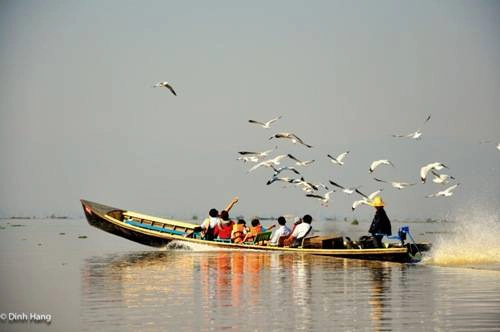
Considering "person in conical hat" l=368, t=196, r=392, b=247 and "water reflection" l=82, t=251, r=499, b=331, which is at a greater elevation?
"person in conical hat" l=368, t=196, r=392, b=247

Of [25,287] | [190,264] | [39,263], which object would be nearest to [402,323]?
[25,287]

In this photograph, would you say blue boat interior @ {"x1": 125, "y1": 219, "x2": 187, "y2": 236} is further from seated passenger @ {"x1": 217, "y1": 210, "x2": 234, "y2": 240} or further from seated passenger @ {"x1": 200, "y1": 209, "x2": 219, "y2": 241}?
seated passenger @ {"x1": 217, "y1": 210, "x2": 234, "y2": 240}

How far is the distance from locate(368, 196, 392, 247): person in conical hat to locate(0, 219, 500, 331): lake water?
93 centimetres

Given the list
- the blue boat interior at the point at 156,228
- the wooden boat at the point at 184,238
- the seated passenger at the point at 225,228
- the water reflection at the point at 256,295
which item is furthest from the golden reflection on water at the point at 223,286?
the blue boat interior at the point at 156,228

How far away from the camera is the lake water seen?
19.1m

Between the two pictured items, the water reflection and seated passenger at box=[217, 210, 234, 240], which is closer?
the water reflection

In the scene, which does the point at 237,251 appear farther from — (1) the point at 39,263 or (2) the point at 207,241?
(1) the point at 39,263

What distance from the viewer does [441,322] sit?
18906 millimetres

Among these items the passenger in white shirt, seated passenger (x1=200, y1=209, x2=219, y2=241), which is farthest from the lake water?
seated passenger (x1=200, y1=209, x2=219, y2=241)

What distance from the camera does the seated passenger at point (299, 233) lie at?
35653mm

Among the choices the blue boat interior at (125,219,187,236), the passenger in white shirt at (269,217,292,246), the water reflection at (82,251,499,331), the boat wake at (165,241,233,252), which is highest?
→ the blue boat interior at (125,219,187,236)

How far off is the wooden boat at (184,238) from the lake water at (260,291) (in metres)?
0.34

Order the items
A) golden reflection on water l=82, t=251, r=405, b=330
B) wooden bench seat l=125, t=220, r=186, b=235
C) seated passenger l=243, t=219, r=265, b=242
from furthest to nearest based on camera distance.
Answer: wooden bench seat l=125, t=220, r=186, b=235 < seated passenger l=243, t=219, r=265, b=242 < golden reflection on water l=82, t=251, r=405, b=330

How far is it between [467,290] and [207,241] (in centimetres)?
1613
